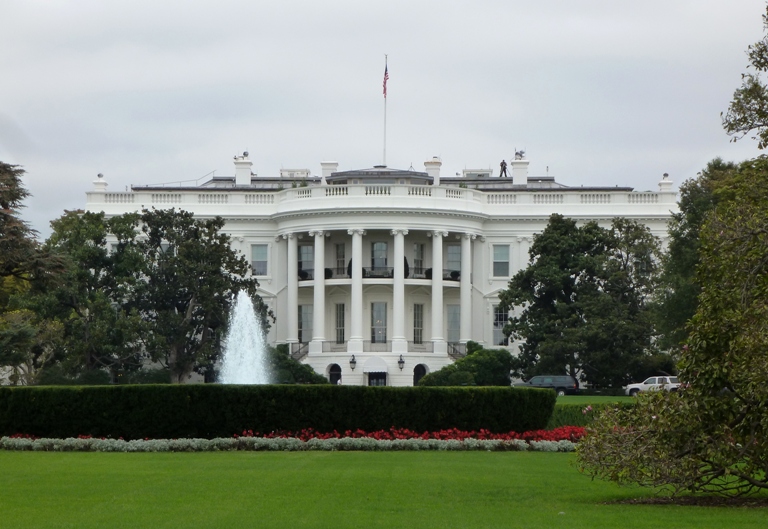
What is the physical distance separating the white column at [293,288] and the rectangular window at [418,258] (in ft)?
19.3

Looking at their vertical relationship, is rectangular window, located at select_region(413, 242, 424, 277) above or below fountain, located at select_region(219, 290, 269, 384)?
above

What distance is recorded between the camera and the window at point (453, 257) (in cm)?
6731

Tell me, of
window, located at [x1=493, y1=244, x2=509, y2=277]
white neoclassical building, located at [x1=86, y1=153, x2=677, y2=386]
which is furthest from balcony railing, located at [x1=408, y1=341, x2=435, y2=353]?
window, located at [x1=493, y1=244, x2=509, y2=277]

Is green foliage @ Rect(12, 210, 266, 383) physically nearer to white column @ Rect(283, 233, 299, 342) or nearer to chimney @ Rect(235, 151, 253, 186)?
white column @ Rect(283, 233, 299, 342)

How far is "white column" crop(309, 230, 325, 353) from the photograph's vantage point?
63.4 meters

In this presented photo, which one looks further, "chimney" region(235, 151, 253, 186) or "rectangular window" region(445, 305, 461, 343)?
"chimney" region(235, 151, 253, 186)

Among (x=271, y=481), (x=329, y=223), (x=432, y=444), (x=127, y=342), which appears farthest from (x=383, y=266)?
(x=271, y=481)

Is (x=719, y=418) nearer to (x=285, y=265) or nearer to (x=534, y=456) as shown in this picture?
(x=534, y=456)

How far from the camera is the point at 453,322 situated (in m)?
66.8

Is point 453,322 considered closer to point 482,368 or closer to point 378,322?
point 378,322

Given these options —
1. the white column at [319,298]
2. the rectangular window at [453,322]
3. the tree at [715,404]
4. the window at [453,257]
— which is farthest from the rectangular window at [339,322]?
the tree at [715,404]

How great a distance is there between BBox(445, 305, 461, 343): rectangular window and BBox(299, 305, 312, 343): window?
688 centimetres

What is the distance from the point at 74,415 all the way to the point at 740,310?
52.2ft

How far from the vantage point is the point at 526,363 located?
59.3 m
